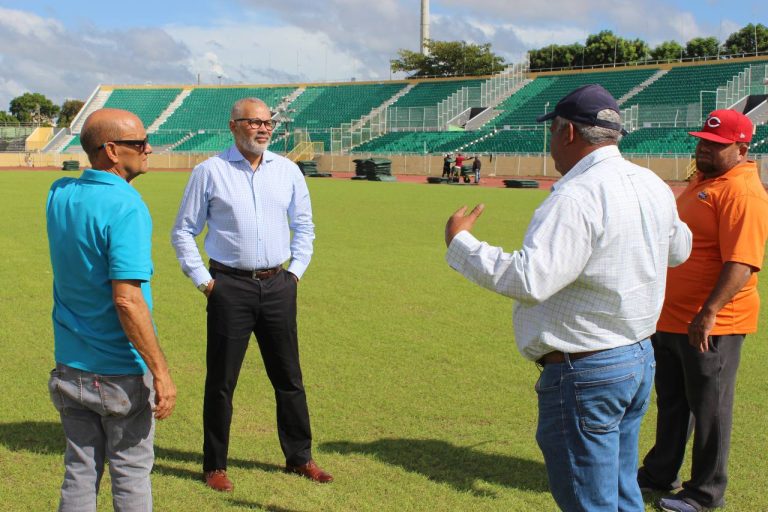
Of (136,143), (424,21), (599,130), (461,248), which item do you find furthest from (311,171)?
(424,21)

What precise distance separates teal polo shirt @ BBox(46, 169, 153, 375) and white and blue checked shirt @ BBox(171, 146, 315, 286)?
134cm

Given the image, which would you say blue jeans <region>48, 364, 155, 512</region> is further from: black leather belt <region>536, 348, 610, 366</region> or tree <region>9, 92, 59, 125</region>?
tree <region>9, 92, 59, 125</region>

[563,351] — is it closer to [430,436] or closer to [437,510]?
[437,510]

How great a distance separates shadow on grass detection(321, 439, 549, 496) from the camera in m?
4.76

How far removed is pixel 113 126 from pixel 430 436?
10.2ft

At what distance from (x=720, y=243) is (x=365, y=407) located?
2.86 meters

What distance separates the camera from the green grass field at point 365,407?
4.57m

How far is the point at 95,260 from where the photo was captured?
3150mm

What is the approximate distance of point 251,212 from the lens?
15.3 ft

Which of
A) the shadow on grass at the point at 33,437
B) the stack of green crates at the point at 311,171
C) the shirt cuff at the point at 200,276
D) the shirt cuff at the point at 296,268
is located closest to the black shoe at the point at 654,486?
the shirt cuff at the point at 296,268

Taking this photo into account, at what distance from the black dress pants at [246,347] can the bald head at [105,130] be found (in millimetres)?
1510

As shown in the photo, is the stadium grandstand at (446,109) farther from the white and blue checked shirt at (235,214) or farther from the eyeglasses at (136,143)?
the eyeglasses at (136,143)

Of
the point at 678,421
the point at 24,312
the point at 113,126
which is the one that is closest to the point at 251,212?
the point at 113,126

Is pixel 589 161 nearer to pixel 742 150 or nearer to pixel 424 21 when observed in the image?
pixel 742 150
